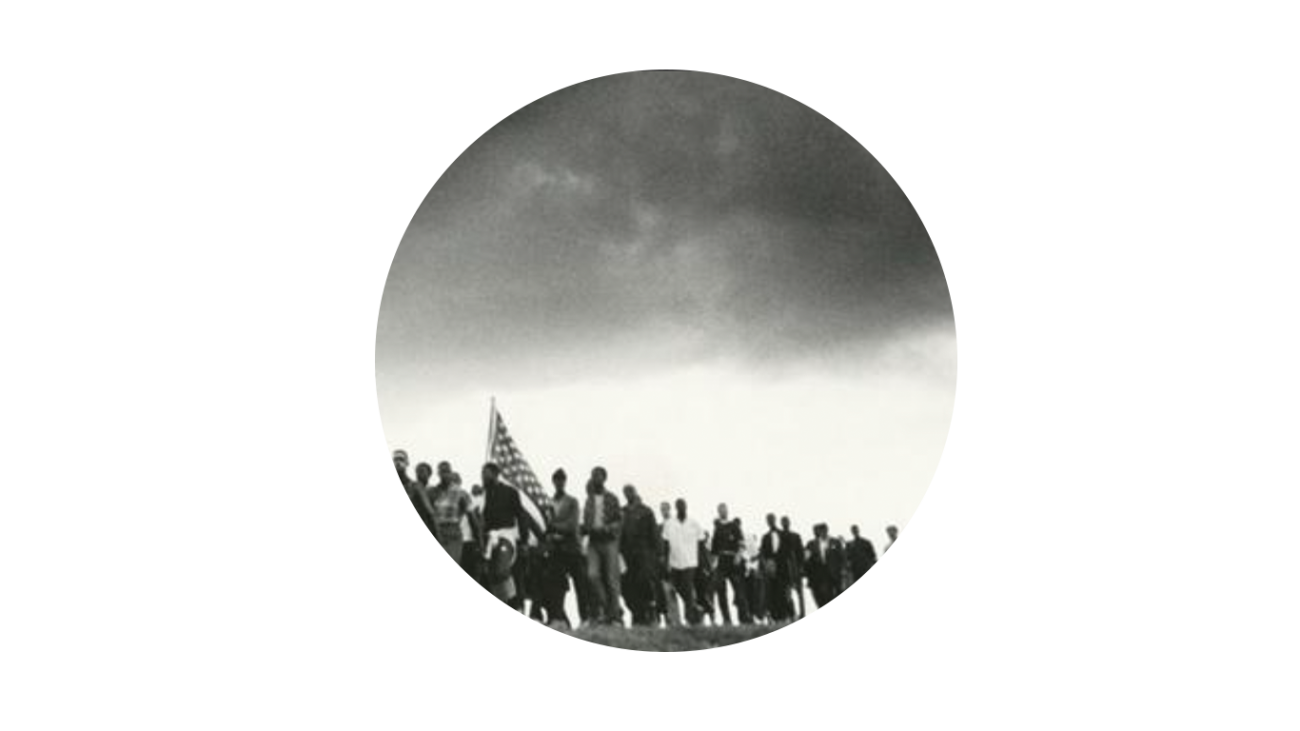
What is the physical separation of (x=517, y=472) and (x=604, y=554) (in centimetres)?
126

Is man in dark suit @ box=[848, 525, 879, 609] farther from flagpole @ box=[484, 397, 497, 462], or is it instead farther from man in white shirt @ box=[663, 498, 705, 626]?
flagpole @ box=[484, 397, 497, 462]

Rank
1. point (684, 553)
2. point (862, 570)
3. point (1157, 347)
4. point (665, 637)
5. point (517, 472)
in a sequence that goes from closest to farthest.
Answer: point (1157, 347)
point (665, 637)
point (862, 570)
point (684, 553)
point (517, 472)

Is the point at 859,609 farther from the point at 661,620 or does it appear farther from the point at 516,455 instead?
the point at 516,455

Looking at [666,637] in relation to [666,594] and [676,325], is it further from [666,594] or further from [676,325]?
[676,325]

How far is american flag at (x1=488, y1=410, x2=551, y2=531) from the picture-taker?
47.8 ft

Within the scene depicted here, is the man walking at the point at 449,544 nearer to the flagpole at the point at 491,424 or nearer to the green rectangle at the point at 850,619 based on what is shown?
the flagpole at the point at 491,424

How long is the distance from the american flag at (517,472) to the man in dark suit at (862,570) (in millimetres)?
2517

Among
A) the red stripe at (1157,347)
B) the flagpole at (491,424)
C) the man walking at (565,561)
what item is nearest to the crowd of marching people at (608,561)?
the man walking at (565,561)

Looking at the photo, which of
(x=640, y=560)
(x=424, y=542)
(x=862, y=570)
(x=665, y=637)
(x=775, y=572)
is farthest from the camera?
(x=775, y=572)

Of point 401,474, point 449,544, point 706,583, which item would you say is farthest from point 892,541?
point 401,474

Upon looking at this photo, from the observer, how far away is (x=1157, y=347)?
13.6 meters

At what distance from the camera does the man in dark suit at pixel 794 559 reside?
14209mm

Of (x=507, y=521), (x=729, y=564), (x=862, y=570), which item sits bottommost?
(x=862, y=570)

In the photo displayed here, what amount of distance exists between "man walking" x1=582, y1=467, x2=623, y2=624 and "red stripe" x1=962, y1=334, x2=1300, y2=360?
3.43 meters
